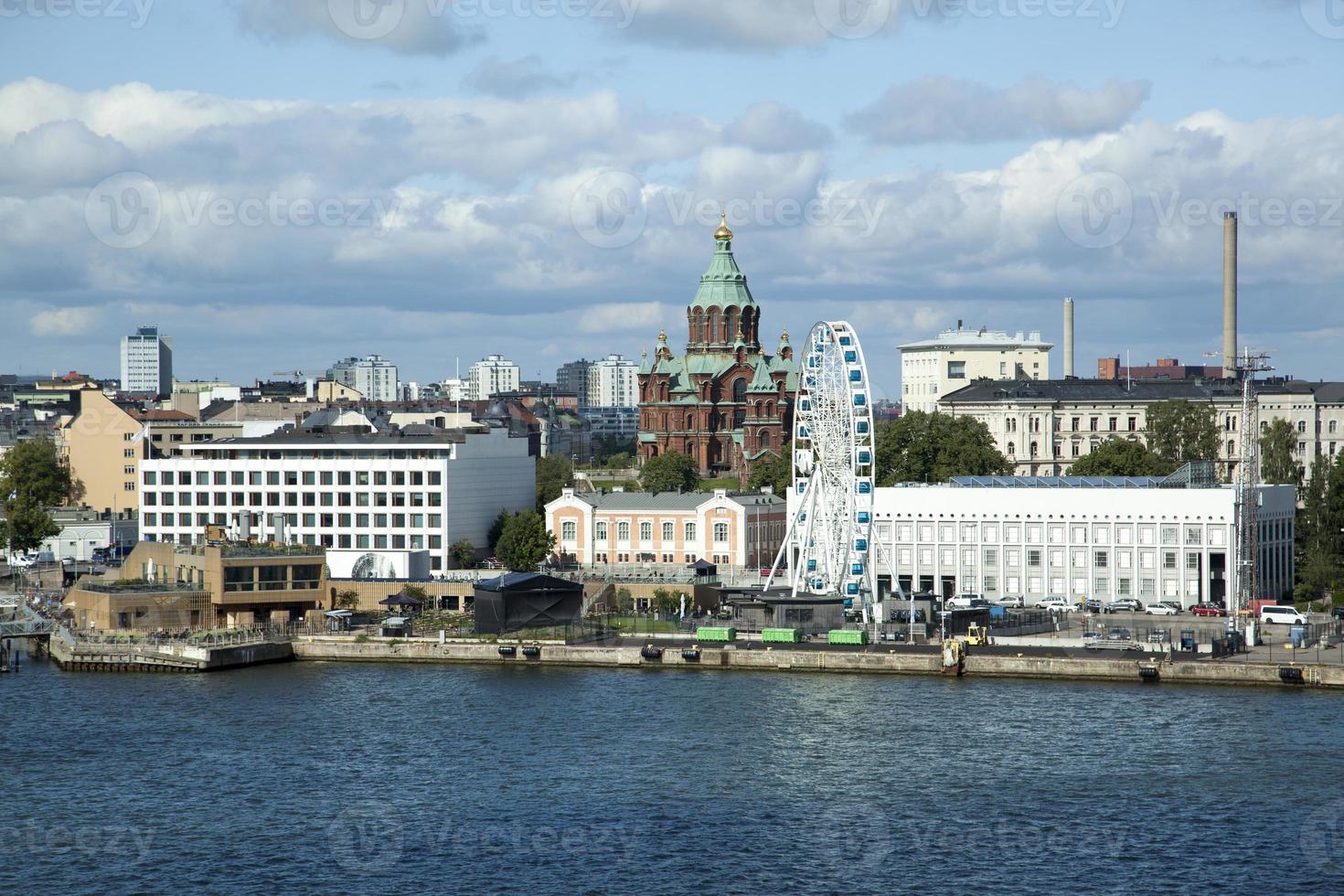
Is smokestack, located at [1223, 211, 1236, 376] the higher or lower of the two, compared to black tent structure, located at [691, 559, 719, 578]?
higher

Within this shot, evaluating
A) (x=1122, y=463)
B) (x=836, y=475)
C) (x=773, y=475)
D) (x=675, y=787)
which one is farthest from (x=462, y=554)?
(x=675, y=787)

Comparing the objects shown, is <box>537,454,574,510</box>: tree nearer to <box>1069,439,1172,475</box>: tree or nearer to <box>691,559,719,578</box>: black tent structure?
<box>691,559,719,578</box>: black tent structure

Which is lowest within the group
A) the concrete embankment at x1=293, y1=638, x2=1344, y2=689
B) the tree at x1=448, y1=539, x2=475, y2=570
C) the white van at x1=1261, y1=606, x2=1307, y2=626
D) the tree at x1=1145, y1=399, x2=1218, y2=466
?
the concrete embankment at x1=293, y1=638, x2=1344, y2=689

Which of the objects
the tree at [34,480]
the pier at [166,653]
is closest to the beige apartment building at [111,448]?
the tree at [34,480]

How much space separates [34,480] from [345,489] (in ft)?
129

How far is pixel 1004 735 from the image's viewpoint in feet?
190

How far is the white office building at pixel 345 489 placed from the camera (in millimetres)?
101938

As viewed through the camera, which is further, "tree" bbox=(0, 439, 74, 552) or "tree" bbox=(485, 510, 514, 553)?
"tree" bbox=(0, 439, 74, 552)

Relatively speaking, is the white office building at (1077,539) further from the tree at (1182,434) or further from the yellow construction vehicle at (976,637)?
the tree at (1182,434)

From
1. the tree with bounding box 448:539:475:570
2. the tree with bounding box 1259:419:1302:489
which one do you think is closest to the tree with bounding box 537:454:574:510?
the tree with bounding box 448:539:475:570

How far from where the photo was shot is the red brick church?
14275 cm

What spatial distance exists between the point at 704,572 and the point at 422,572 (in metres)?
14.7

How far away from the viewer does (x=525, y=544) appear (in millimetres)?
99875

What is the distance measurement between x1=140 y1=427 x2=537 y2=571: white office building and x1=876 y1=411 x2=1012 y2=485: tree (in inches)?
Answer: 878
